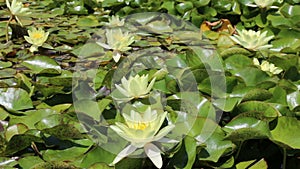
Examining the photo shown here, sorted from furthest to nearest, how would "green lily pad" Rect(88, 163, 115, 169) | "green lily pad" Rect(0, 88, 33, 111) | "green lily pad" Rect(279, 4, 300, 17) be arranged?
"green lily pad" Rect(279, 4, 300, 17), "green lily pad" Rect(0, 88, 33, 111), "green lily pad" Rect(88, 163, 115, 169)

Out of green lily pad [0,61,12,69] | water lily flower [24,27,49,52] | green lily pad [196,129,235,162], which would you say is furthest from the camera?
water lily flower [24,27,49,52]

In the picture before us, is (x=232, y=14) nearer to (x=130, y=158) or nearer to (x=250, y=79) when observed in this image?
(x=250, y=79)

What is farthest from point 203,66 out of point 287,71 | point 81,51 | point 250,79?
point 81,51

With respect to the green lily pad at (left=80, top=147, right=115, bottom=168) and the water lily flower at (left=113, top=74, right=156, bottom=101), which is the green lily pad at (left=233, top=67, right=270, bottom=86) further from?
the green lily pad at (left=80, top=147, right=115, bottom=168)

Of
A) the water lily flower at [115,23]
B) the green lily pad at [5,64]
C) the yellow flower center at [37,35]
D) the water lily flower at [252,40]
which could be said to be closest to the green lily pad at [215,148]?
the water lily flower at [252,40]

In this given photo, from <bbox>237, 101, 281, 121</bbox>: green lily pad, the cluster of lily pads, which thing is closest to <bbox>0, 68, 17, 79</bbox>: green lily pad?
the cluster of lily pads

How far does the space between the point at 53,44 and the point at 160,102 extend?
115 cm

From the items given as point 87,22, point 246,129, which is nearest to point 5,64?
point 87,22

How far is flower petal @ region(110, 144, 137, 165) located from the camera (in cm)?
103

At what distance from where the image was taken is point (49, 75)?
162cm

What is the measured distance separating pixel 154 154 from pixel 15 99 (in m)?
0.52

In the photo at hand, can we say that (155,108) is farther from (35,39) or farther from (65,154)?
(35,39)

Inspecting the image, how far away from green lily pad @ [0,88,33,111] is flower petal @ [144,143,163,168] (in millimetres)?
461

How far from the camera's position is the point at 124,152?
3.43 feet
